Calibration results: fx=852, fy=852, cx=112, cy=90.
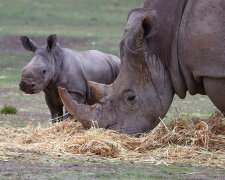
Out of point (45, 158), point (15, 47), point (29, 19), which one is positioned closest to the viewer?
point (45, 158)

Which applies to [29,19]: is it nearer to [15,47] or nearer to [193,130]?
[15,47]

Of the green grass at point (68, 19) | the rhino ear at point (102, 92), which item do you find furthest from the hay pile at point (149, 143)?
the green grass at point (68, 19)

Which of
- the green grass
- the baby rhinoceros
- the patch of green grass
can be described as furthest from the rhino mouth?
the green grass

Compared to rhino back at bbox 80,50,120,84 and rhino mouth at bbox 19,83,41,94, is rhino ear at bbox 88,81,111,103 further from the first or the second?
rhino back at bbox 80,50,120,84

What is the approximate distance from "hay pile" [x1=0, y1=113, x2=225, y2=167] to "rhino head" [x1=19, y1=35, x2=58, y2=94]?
247cm

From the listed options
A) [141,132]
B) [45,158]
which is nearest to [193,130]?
[141,132]

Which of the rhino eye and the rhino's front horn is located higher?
the rhino eye

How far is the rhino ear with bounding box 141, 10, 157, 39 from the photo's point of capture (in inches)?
312

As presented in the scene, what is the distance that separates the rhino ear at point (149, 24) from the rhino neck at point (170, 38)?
7 cm

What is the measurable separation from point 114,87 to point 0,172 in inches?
74.3

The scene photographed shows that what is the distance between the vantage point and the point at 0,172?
6.80m

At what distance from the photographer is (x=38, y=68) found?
1134 cm

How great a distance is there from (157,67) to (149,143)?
729mm

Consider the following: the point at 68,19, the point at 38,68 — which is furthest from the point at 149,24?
the point at 68,19
